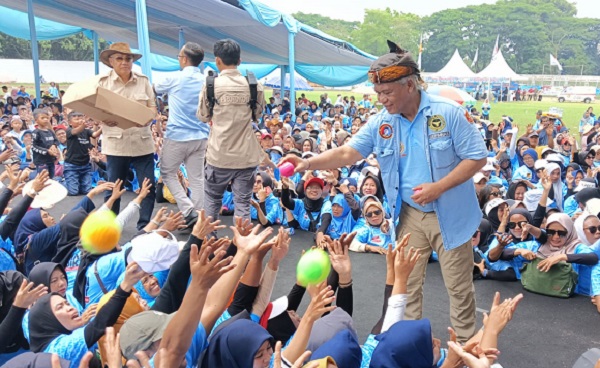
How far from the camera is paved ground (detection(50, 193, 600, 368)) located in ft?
11.7

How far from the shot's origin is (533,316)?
4164mm

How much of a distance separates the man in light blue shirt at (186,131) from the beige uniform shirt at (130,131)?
25 centimetres

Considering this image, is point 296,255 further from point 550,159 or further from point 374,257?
point 550,159

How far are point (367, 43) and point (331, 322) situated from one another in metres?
61.0

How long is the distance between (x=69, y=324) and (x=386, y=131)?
1.94m

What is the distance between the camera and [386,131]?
2.95 meters

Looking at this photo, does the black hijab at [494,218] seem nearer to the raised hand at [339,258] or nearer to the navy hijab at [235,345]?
the raised hand at [339,258]

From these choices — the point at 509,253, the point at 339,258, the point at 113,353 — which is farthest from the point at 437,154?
the point at 509,253

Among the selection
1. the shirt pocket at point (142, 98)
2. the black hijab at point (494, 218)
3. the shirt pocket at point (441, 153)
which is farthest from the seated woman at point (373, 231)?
the shirt pocket at point (441, 153)

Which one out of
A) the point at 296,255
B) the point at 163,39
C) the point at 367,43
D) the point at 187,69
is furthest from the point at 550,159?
the point at 367,43

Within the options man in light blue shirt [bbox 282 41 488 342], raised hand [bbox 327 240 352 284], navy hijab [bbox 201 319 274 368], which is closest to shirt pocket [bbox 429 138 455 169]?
man in light blue shirt [bbox 282 41 488 342]

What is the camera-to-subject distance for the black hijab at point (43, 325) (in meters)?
2.61

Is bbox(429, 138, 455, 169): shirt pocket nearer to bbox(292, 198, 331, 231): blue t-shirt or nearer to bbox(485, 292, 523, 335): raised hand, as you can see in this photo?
bbox(485, 292, 523, 335): raised hand

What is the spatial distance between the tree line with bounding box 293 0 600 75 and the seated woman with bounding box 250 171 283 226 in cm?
5472
